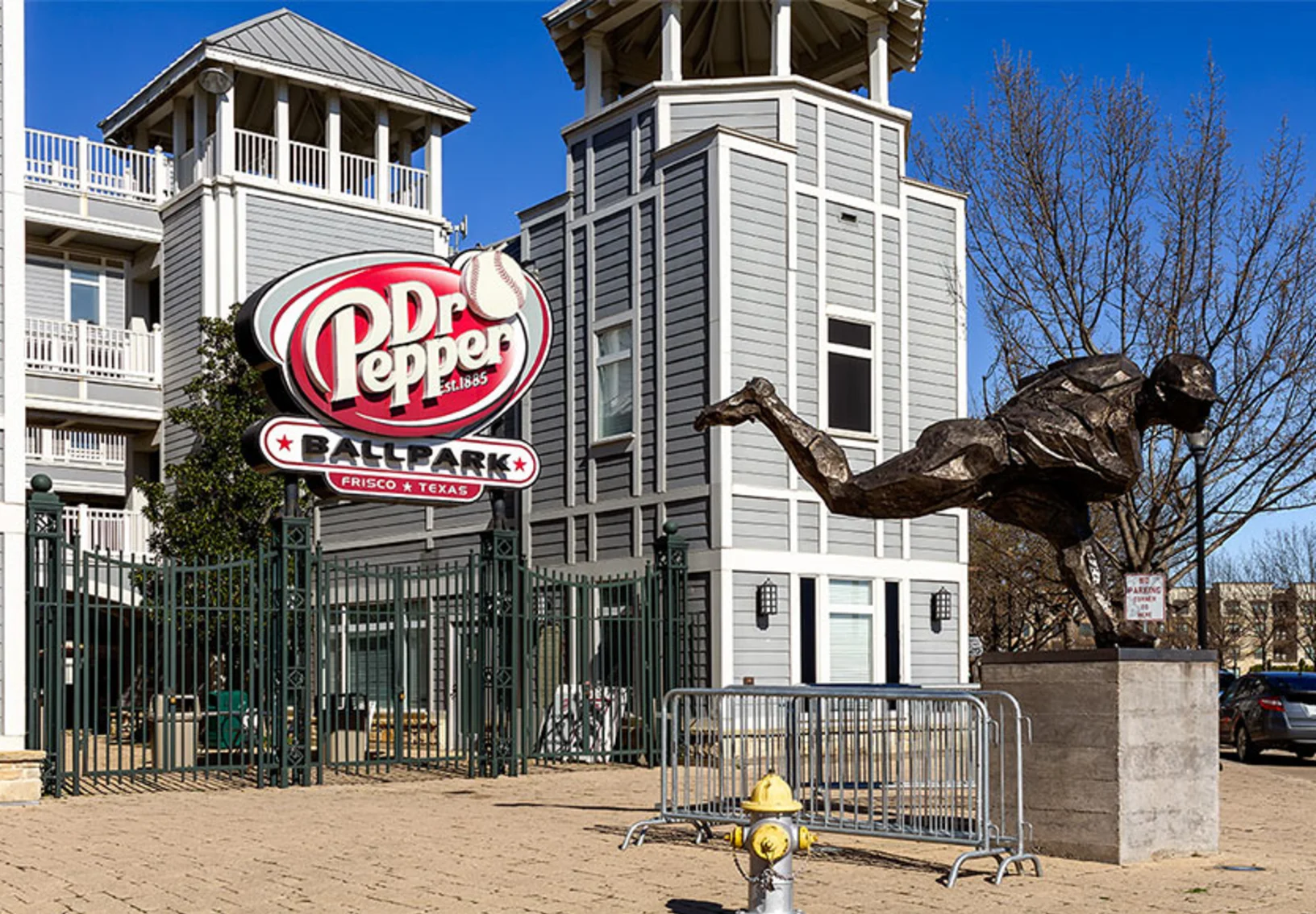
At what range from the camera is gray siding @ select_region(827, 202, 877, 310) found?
21.6 meters

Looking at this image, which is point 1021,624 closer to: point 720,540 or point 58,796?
point 720,540

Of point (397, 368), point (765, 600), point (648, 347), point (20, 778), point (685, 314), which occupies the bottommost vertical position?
point (20, 778)

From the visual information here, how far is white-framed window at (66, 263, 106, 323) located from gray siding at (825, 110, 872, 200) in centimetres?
1469

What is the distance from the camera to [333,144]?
28.3 metres

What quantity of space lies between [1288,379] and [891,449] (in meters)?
5.39

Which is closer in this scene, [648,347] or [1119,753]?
[1119,753]

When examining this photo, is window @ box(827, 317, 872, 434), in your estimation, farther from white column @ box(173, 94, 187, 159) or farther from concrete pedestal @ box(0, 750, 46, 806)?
white column @ box(173, 94, 187, 159)

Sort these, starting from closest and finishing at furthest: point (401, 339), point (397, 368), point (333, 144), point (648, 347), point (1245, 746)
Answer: point (397, 368) → point (401, 339) → point (648, 347) → point (1245, 746) → point (333, 144)

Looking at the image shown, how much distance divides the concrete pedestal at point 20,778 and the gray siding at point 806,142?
12.6 m

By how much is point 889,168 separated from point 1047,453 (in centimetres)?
1216

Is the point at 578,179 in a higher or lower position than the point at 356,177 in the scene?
lower

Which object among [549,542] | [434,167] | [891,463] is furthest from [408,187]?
[891,463]

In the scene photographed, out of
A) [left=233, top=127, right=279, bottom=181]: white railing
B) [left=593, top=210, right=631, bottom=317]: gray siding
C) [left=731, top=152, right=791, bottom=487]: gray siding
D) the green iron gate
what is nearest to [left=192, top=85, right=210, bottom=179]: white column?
[left=233, top=127, right=279, bottom=181]: white railing

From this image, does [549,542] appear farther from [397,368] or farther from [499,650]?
[397,368]
